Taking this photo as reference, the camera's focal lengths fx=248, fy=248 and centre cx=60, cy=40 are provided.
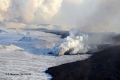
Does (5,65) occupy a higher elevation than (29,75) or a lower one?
higher

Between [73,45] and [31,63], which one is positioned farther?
→ [73,45]

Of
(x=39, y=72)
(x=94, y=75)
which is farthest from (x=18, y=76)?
(x=94, y=75)

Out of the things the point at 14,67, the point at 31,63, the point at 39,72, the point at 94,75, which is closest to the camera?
the point at 94,75

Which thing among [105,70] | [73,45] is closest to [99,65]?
[105,70]

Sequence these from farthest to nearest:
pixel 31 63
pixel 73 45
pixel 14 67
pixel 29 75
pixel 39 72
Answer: pixel 73 45 → pixel 31 63 → pixel 14 67 → pixel 39 72 → pixel 29 75

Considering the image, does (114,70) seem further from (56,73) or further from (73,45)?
(73,45)

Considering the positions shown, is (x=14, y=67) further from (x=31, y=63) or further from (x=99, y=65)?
(x=99, y=65)

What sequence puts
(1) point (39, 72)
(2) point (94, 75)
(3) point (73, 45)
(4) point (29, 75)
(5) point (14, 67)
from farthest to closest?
1. (3) point (73, 45)
2. (5) point (14, 67)
3. (1) point (39, 72)
4. (4) point (29, 75)
5. (2) point (94, 75)

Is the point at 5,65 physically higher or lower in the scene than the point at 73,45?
lower

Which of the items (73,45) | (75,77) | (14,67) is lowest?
(75,77)
